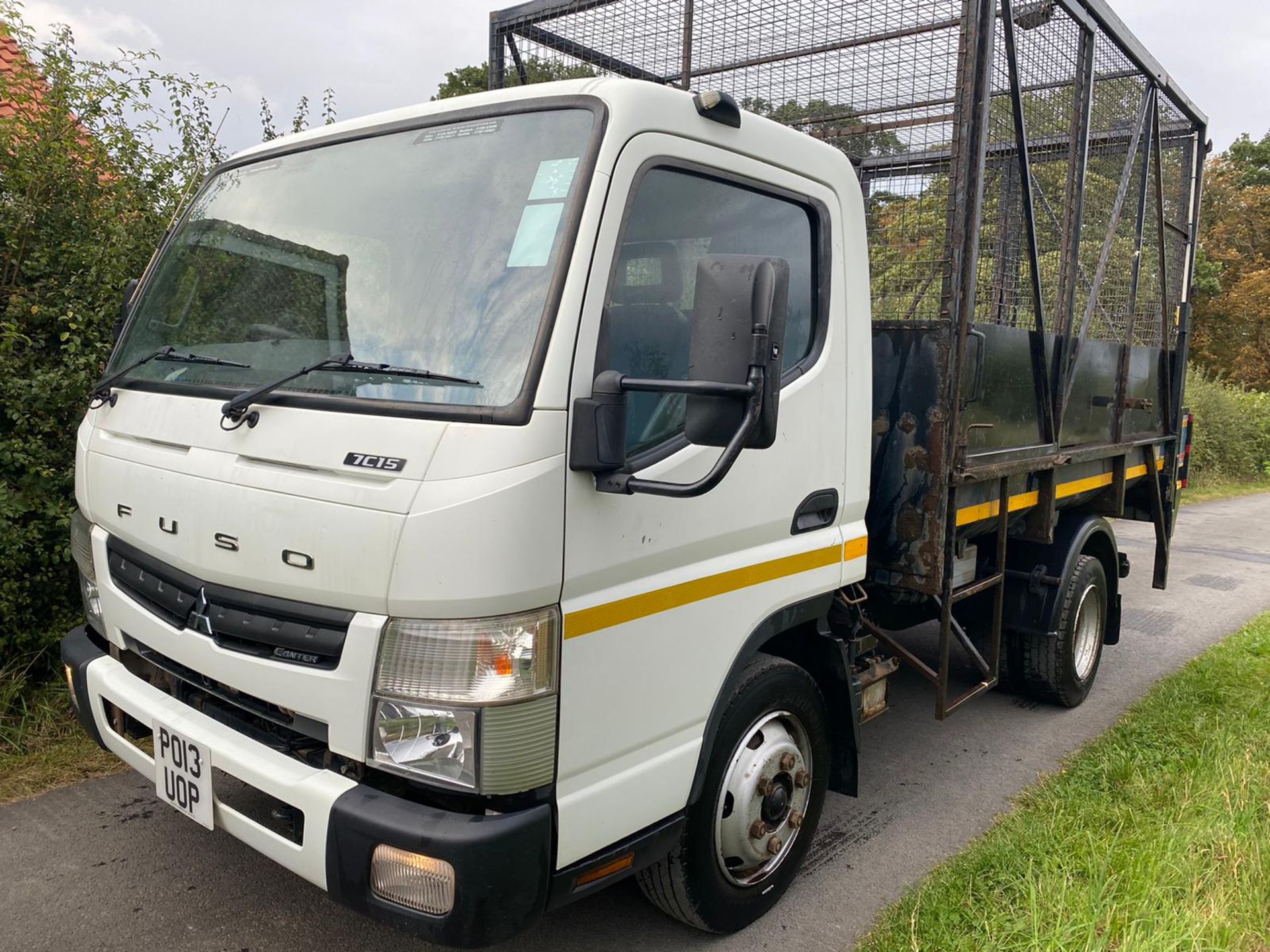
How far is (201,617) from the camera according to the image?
2.32 meters

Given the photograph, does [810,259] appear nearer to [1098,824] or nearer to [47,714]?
[1098,824]

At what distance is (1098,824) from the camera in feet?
11.3

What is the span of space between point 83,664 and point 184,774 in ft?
2.29

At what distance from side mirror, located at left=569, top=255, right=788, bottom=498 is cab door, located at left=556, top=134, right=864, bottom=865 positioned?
0.21 ft

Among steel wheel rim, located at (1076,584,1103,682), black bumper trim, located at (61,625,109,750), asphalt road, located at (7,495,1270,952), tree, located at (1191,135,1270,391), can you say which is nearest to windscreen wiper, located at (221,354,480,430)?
black bumper trim, located at (61,625,109,750)

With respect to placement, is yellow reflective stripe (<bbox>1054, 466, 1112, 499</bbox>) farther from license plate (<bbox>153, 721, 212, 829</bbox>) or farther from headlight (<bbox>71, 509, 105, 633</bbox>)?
headlight (<bbox>71, 509, 105, 633</bbox>)

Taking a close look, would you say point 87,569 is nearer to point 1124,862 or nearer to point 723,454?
point 723,454

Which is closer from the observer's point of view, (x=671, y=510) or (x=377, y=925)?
(x=671, y=510)

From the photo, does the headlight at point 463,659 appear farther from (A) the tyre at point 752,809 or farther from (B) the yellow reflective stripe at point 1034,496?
(B) the yellow reflective stripe at point 1034,496

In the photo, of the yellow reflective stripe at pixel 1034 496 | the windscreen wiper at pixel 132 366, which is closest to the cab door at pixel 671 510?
the yellow reflective stripe at pixel 1034 496

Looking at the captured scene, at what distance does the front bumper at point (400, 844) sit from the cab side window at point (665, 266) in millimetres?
902

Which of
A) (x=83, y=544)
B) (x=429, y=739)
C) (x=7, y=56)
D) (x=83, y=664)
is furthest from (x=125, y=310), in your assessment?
(x=7, y=56)

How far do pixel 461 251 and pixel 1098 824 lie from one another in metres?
3.02

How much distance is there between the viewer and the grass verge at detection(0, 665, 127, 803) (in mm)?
3618
